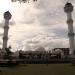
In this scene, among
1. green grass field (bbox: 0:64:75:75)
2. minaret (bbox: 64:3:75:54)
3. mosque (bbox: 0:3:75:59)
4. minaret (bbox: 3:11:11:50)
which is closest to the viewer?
green grass field (bbox: 0:64:75:75)

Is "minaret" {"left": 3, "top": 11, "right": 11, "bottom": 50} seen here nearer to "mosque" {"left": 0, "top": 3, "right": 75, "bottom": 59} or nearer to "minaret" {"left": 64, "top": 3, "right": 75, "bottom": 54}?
"mosque" {"left": 0, "top": 3, "right": 75, "bottom": 59}

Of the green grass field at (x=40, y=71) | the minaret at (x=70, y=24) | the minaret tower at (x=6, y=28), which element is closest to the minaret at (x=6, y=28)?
the minaret tower at (x=6, y=28)

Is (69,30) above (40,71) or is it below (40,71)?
above

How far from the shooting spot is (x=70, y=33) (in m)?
150

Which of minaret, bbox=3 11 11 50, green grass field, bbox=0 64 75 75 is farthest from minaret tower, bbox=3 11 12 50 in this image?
green grass field, bbox=0 64 75 75

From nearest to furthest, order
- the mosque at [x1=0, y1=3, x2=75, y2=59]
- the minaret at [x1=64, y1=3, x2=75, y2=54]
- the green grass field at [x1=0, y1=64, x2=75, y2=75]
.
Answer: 1. the green grass field at [x1=0, y1=64, x2=75, y2=75]
2. the minaret at [x1=64, y1=3, x2=75, y2=54]
3. the mosque at [x1=0, y1=3, x2=75, y2=59]

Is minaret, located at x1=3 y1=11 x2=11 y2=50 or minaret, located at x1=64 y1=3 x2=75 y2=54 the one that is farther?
minaret, located at x1=3 y1=11 x2=11 y2=50

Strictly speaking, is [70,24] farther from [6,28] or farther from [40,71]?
[40,71]

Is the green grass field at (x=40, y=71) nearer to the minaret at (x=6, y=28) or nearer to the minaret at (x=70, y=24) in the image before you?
the minaret at (x=70, y=24)

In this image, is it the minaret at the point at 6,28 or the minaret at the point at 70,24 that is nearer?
the minaret at the point at 70,24

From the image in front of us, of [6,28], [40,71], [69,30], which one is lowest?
[40,71]

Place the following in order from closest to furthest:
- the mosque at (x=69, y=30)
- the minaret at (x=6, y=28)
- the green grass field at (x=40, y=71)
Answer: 1. the green grass field at (x=40, y=71)
2. the mosque at (x=69, y=30)
3. the minaret at (x=6, y=28)

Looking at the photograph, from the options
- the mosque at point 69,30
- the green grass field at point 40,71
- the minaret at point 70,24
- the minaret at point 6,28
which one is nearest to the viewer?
the green grass field at point 40,71

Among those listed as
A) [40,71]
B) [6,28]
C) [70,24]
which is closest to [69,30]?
[70,24]
